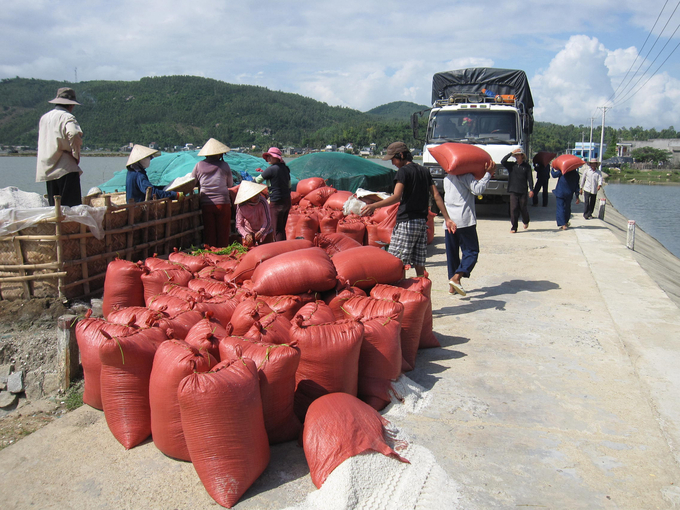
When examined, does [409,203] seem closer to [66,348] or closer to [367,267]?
[367,267]

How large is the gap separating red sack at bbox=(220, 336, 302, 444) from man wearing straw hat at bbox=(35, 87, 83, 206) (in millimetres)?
3519

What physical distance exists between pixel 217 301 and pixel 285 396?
1274 mm

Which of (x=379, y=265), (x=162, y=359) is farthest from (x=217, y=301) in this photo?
(x=379, y=265)

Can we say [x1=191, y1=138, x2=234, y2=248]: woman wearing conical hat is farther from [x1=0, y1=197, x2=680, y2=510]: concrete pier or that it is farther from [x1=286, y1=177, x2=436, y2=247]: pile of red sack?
[x1=0, y1=197, x2=680, y2=510]: concrete pier

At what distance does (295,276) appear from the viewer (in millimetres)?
3777

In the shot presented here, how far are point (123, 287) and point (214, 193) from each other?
276 cm

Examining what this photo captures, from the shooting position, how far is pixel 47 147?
16.5ft

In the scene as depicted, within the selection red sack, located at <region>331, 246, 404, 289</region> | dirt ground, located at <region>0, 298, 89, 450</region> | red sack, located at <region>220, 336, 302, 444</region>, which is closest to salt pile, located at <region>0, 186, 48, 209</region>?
dirt ground, located at <region>0, 298, 89, 450</region>

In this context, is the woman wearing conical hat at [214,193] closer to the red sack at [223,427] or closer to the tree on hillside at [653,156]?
the red sack at [223,427]

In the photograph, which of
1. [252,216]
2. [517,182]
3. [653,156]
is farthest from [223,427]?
[653,156]

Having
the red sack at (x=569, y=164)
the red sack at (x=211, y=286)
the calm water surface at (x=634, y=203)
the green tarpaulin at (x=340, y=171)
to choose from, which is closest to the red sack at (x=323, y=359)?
the red sack at (x=211, y=286)

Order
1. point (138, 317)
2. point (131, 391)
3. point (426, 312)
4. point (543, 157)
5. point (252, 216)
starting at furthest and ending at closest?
point (543, 157)
point (252, 216)
point (426, 312)
point (138, 317)
point (131, 391)

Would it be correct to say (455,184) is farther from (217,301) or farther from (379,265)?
(217,301)

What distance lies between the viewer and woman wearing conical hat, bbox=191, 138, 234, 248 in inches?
262
